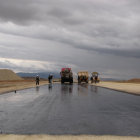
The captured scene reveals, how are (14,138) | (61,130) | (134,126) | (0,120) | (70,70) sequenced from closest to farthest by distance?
(14,138) → (61,130) → (134,126) → (0,120) → (70,70)

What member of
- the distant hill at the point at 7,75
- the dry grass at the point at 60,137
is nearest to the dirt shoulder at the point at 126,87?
the dry grass at the point at 60,137

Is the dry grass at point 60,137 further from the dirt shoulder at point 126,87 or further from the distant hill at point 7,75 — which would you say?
the distant hill at point 7,75

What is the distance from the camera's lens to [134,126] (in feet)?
25.8

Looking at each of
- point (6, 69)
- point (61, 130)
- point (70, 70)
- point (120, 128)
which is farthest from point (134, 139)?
point (6, 69)

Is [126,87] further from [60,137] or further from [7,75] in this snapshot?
[7,75]

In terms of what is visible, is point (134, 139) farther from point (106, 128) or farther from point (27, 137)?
point (27, 137)

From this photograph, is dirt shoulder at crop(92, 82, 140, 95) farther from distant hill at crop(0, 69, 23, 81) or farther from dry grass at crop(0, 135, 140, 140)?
distant hill at crop(0, 69, 23, 81)

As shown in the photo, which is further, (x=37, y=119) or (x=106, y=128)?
(x=37, y=119)

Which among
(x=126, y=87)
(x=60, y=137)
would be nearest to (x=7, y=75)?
(x=126, y=87)

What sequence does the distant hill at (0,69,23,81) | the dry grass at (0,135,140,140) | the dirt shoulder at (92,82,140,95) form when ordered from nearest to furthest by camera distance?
the dry grass at (0,135,140,140), the dirt shoulder at (92,82,140,95), the distant hill at (0,69,23,81)

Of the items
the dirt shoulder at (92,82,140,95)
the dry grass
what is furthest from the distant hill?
the dry grass

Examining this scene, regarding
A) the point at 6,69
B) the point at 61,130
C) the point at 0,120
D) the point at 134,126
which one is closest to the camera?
the point at 61,130

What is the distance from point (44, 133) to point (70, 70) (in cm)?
4895

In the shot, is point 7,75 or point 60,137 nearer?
point 60,137
